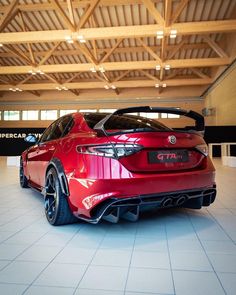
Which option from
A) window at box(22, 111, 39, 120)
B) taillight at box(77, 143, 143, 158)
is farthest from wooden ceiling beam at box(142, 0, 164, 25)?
window at box(22, 111, 39, 120)

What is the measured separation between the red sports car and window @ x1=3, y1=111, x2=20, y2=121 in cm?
1937

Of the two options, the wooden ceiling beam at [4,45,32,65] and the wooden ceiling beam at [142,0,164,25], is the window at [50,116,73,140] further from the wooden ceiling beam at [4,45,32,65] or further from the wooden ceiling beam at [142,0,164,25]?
the wooden ceiling beam at [4,45,32,65]

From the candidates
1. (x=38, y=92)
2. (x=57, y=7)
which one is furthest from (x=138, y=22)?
(x=38, y=92)

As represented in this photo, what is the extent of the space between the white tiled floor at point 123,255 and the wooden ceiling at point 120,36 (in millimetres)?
6621

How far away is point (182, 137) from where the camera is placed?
2303 mm

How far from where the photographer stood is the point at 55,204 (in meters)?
2.42

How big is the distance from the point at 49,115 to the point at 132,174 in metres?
19.1

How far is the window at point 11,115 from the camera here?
20469mm

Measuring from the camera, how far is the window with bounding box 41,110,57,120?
66.0 ft

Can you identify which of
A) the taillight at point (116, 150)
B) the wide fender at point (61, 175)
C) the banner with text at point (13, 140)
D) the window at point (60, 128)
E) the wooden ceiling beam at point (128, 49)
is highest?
the wooden ceiling beam at point (128, 49)

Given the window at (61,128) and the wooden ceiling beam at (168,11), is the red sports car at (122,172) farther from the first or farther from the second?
the wooden ceiling beam at (168,11)

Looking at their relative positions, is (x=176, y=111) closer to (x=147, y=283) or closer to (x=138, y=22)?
(x=147, y=283)

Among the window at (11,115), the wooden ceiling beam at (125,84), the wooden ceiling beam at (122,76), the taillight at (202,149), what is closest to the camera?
the taillight at (202,149)

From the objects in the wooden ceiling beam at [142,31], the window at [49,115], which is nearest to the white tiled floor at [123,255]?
the wooden ceiling beam at [142,31]
